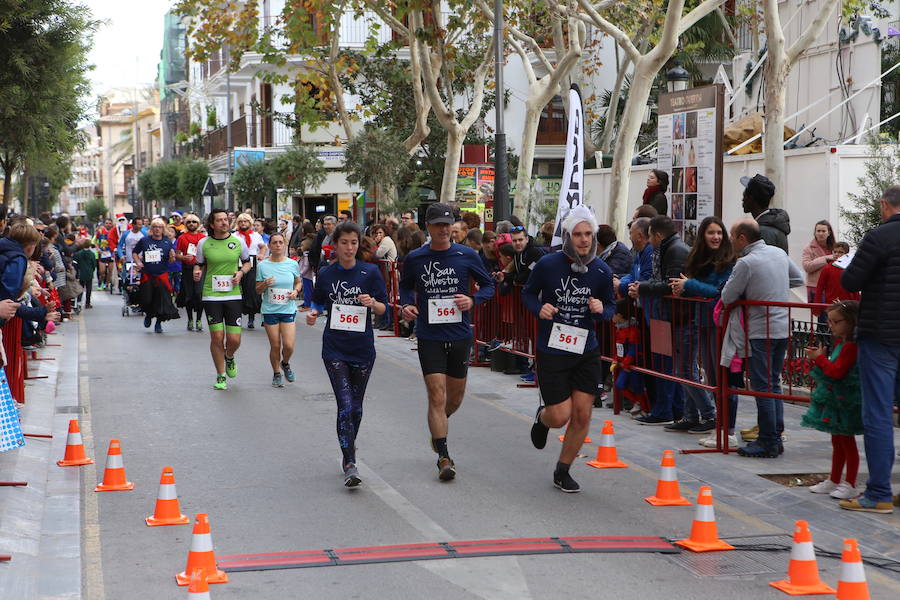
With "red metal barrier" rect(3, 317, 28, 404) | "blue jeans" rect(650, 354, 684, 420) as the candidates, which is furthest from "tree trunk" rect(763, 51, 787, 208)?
"red metal barrier" rect(3, 317, 28, 404)

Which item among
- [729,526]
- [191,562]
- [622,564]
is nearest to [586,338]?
[729,526]

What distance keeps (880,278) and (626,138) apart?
11.6 metres

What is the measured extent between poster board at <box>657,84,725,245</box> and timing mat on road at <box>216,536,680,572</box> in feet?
25.6

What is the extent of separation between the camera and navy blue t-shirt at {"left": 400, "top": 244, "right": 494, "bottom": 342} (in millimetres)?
8641

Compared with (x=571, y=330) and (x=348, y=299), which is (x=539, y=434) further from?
(x=348, y=299)

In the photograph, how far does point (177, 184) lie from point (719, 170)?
165 ft

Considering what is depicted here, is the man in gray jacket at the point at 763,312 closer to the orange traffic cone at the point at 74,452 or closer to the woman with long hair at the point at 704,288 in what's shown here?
the woman with long hair at the point at 704,288

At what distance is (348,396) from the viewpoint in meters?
8.62

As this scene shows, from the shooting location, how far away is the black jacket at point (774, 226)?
10.3 meters

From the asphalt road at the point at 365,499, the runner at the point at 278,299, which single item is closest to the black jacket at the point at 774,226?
the asphalt road at the point at 365,499

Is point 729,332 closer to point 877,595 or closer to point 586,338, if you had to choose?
point 586,338

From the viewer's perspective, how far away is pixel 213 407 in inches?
476

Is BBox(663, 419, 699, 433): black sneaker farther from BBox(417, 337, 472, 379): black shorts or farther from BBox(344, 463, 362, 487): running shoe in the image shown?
BBox(344, 463, 362, 487): running shoe

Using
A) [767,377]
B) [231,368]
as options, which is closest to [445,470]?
[767,377]
